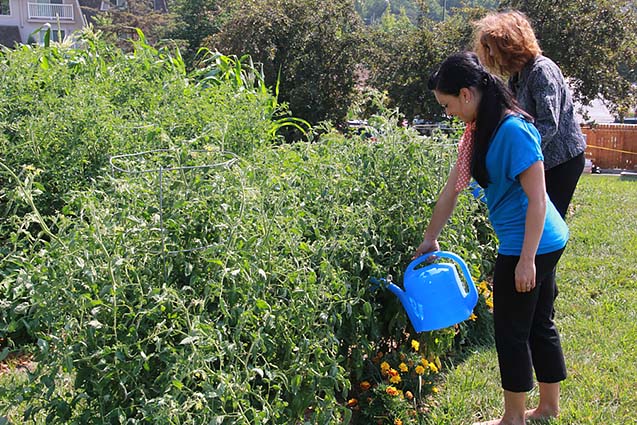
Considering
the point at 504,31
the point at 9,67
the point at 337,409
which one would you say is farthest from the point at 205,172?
the point at 9,67

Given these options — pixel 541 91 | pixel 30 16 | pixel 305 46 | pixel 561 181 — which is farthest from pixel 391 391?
pixel 30 16

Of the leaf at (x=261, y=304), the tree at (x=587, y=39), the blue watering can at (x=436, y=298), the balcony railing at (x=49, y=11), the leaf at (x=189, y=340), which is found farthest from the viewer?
the balcony railing at (x=49, y=11)

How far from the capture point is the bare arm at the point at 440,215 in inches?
116

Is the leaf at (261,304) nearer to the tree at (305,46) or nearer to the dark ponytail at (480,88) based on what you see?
the dark ponytail at (480,88)

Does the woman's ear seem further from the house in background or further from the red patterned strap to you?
the house in background

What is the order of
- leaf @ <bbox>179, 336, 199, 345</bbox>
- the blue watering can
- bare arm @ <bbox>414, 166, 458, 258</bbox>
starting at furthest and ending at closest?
bare arm @ <bbox>414, 166, 458, 258</bbox> → the blue watering can → leaf @ <bbox>179, 336, 199, 345</bbox>

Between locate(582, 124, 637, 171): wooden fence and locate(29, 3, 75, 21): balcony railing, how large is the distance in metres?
30.2

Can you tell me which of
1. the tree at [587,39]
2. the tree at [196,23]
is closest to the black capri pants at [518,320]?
the tree at [587,39]

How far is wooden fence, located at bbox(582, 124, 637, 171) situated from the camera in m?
24.2

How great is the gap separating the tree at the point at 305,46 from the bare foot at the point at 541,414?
27.3 ft

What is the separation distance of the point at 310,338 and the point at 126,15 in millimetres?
34607

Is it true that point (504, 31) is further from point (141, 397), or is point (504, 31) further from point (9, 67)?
point (9, 67)

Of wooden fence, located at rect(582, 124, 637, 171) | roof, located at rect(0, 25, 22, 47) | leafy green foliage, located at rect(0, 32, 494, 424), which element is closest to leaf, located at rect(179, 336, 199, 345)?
leafy green foliage, located at rect(0, 32, 494, 424)

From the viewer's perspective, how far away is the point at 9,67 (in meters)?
3.98
